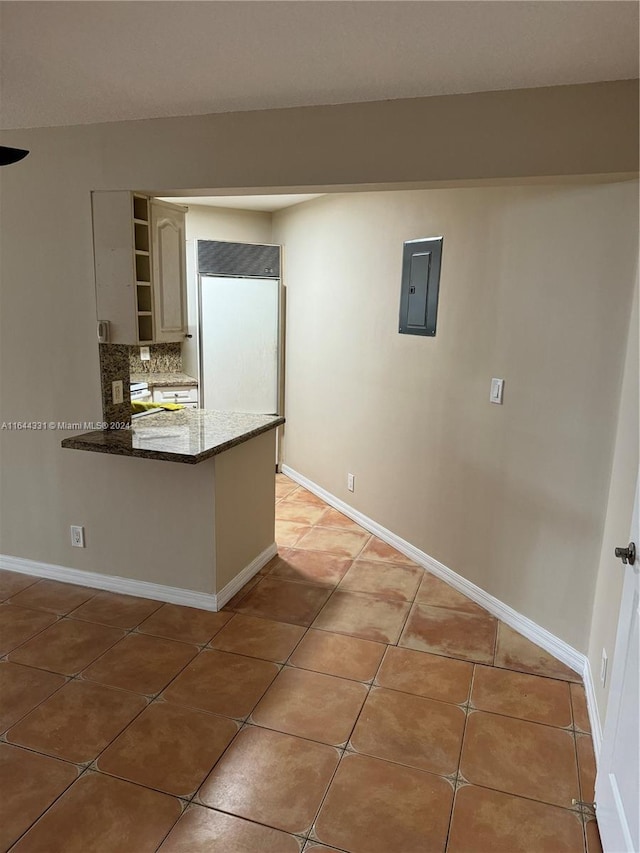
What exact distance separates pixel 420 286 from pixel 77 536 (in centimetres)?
242

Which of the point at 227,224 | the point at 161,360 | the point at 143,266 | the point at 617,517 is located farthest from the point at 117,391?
the point at 227,224

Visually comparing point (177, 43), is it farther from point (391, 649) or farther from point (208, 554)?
point (391, 649)

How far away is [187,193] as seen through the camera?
2.70 metres

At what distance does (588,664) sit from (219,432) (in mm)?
2014

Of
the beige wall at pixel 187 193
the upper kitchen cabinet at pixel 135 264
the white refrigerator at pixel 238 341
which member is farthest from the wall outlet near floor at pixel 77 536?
the white refrigerator at pixel 238 341

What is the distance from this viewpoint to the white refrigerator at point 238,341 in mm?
4836

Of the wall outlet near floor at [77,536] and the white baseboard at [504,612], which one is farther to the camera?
the wall outlet near floor at [77,536]

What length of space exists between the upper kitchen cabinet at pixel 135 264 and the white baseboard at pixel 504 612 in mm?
1941

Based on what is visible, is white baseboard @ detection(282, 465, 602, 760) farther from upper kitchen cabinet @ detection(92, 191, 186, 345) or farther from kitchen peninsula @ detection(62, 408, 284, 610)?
upper kitchen cabinet @ detection(92, 191, 186, 345)

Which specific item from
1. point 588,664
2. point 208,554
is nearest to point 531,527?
point 588,664

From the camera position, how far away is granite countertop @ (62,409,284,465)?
2633 millimetres

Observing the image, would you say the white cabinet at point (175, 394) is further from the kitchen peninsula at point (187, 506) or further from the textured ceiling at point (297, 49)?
the textured ceiling at point (297, 49)

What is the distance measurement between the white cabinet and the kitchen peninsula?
5.07 ft

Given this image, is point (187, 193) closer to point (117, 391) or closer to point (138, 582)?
point (117, 391)
